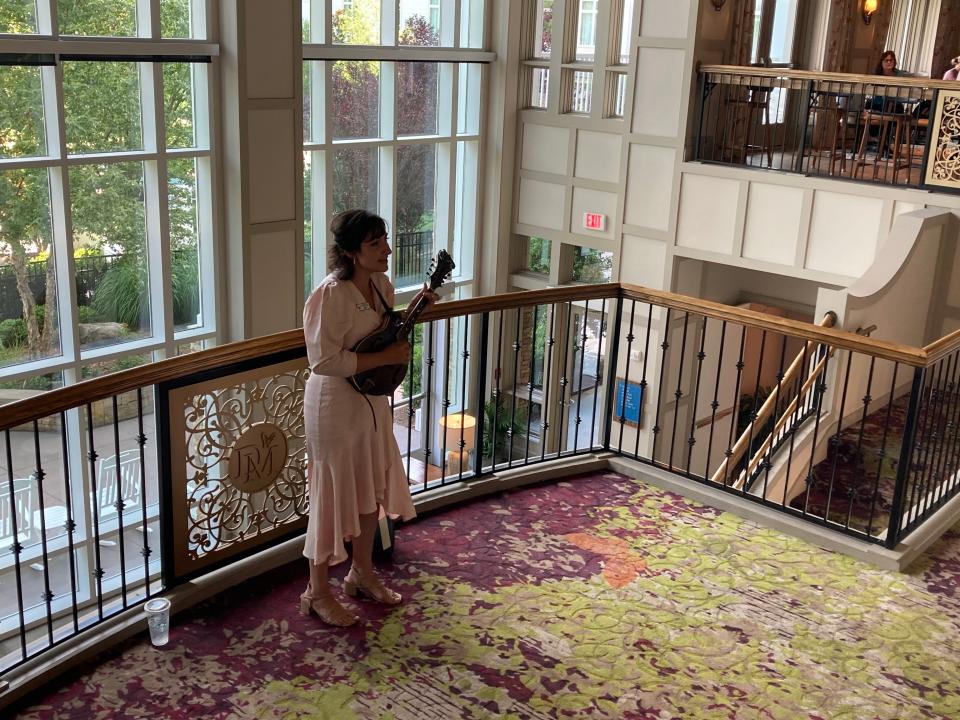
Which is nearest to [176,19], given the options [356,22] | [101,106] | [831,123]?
[101,106]

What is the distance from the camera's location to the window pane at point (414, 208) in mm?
11406

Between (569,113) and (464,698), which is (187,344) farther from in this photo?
(464,698)

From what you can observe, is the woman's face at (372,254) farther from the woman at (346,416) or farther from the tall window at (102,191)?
the tall window at (102,191)

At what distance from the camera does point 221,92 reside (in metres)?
8.58

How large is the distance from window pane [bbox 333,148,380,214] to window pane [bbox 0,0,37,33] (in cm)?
341

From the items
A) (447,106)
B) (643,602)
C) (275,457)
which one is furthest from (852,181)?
(275,457)

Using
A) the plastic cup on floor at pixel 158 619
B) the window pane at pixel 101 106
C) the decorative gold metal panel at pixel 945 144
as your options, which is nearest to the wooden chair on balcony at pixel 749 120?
the decorative gold metal panel at pixel 945 144

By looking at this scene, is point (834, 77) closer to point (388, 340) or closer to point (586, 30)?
point (586, 30)

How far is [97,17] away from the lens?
7.79m

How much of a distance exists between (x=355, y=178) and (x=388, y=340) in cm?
755

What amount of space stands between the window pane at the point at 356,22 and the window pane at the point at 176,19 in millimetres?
1899

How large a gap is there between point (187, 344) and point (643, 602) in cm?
617

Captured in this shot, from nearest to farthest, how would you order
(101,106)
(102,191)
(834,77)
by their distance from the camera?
Result: 1. (101,106)
2. (102,191)
3. (834,77)

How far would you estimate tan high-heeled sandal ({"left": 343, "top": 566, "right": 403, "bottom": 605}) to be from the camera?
3.84 m
